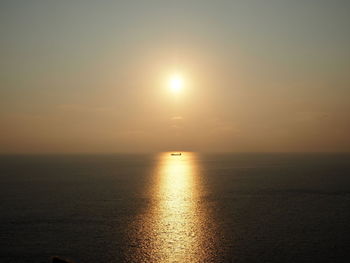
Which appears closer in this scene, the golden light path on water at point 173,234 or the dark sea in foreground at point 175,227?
the golden light path on water at point 173,234

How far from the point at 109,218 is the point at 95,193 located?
4361cm

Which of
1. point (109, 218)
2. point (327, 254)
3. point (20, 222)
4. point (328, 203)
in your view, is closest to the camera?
point (327, 254)

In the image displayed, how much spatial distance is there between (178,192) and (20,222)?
69.4 metres

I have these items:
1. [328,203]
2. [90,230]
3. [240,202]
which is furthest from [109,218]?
[328,203]

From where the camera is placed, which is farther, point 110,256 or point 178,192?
point 178,192

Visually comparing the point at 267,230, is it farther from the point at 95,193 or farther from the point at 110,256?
the point at 95,193

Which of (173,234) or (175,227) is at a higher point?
(175,227)

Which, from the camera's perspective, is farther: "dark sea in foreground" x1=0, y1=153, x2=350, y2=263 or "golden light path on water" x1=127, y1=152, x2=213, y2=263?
"dark sea in foreground" x1=0, y1=153, x2=350, y2=263

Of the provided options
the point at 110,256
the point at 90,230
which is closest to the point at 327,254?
the point at 110,256

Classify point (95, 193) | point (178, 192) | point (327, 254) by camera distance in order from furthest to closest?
point (178, 192)
point (95, 193)
point (327, 254)

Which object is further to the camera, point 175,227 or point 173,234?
point 175,227

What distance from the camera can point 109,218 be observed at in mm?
77125

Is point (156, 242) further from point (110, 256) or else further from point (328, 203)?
point (328, 203)

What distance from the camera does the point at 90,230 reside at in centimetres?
6600
